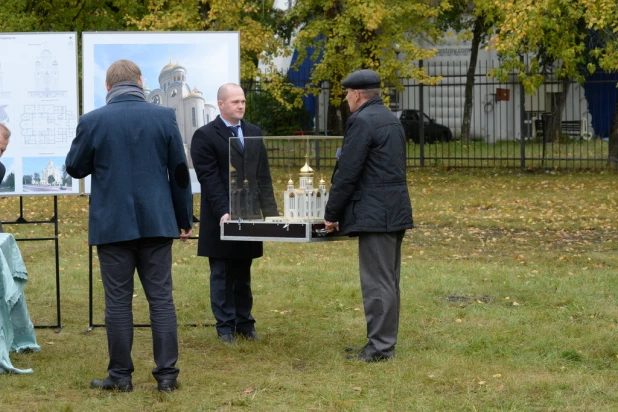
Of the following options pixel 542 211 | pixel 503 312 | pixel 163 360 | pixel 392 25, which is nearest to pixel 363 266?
pixel 163 360

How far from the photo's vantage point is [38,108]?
7.59m

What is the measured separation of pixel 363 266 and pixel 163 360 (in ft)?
4.89

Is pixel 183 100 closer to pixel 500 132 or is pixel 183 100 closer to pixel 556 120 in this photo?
pixel 500 132

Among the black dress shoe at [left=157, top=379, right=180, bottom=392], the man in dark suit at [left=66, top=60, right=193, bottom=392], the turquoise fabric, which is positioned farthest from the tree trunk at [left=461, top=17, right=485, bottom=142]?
the black dress shoe at [left=157, top=379, right=180, bottom=392]

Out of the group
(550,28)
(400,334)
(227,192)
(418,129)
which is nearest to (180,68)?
(227,192)

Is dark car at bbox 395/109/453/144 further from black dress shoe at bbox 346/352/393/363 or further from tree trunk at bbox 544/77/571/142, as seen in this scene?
black dress shoe at bbox 346/352/393/363

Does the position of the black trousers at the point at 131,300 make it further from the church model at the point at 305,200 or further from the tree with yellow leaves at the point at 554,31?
the tree with yellow leaves at the point at 554,31

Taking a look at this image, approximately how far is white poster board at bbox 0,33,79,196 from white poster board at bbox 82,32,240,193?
154 mm

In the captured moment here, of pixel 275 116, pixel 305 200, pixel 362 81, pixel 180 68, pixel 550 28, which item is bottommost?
pixel 305 200

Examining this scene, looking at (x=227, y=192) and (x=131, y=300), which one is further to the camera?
(x=227, y=192)

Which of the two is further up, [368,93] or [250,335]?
[368,93]

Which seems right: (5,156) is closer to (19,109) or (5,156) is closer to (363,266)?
(19,109)

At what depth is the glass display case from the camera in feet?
21.1

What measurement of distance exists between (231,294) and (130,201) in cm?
179
